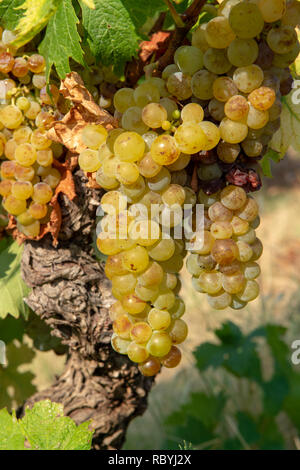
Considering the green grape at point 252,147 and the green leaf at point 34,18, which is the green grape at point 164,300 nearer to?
the green grape at point 252,147

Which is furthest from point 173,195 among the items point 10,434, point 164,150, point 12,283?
point 12,283

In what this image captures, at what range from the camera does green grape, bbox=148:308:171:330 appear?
2.75 ft

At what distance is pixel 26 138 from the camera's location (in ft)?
3.37

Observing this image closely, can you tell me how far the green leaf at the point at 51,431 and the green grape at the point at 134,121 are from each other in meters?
0.51

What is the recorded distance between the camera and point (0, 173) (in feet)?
3.57

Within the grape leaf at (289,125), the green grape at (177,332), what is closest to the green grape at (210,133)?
the grape leaf at (289,125)

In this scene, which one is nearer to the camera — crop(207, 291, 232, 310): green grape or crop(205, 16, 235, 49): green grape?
crop(205, 16, 235, 49): green grape

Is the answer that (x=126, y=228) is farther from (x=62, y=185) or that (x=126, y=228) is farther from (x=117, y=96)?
(x=62, y=185)

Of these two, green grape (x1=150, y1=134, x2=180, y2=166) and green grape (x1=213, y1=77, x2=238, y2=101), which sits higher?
green grape (x1=213, y1=77, x2=238, y2=101)

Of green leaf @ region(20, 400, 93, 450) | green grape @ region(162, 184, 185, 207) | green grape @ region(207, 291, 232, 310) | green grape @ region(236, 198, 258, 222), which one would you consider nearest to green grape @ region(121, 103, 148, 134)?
green grape @ region(162, 184, 185, 207)

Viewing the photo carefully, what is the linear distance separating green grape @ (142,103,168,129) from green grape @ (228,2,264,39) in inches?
6.1

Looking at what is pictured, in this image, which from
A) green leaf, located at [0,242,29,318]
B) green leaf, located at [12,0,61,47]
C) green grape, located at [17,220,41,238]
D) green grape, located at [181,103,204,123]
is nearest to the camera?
green leaf, located at [12,0,61,47]

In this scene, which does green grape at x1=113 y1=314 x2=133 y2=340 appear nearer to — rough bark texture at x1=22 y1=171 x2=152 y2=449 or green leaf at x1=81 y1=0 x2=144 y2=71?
rough bark texture at x1=22 y1=171 x2=152 y2=449

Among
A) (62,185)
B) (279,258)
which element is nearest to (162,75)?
(62,185)
